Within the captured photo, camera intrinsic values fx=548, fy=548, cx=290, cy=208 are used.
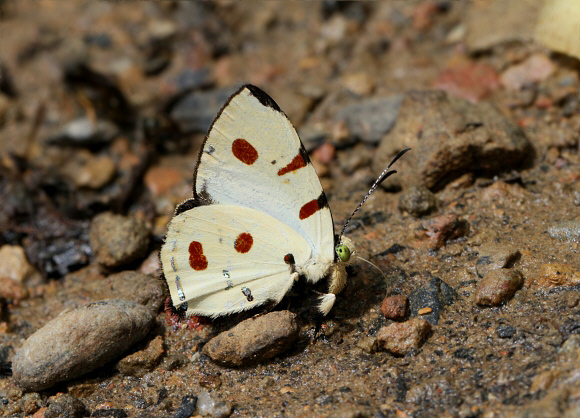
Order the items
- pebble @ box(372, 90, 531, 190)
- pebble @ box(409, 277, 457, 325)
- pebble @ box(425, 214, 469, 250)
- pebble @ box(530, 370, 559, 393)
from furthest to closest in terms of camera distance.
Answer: pebble @ box(372, 90, 531, 190), pebble @ box(425, 214, 469, 250), pebble @ box(409, 277, 457, 325), pebble @ box(530, 370, 559, 393)

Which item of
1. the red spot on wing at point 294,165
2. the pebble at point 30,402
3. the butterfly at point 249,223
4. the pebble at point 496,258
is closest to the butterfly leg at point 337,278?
the butterfly at point 249,223

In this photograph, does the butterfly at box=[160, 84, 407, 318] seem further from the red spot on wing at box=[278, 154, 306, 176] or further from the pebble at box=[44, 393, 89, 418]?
the pebble at box=[44, 393, 89, 418]

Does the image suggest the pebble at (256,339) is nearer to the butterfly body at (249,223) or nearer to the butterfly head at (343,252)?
the butterfly body at (249,223)

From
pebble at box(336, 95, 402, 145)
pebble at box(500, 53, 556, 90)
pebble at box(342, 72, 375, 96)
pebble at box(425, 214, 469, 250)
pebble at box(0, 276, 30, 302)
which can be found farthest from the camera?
pebble at box(342, 72, 375, 96)

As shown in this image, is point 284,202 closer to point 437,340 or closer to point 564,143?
point 437,340

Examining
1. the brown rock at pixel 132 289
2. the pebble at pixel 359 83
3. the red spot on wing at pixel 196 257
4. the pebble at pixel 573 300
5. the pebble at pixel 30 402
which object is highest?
the red spot on wing at pixel 196 257

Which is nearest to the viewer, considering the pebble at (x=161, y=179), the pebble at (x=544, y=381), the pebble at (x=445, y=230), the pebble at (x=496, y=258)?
the pebble at (x=544, y=381)

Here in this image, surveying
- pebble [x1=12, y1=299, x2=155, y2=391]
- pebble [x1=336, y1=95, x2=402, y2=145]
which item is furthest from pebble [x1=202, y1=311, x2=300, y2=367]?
pebble [x1=336, y1=95, x2=402, y2=145]
